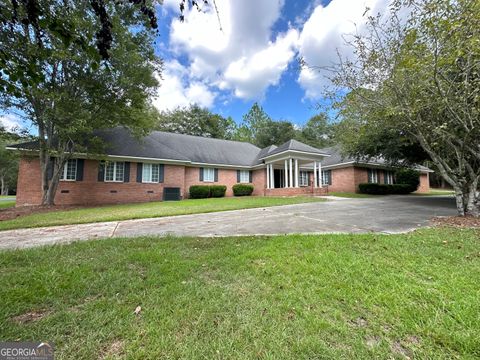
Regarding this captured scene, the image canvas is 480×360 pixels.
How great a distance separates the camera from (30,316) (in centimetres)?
222

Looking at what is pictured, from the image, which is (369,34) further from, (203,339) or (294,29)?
(203,339)

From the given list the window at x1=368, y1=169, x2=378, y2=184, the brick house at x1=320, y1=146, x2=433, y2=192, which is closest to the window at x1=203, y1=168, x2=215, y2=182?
the brick house at x1=320, y1=146, x2=433, y2=192

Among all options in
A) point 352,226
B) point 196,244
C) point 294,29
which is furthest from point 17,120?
point 352,226

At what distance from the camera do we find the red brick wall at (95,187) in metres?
13.9

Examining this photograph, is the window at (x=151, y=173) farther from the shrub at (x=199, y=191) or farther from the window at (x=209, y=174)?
the window at (x=209, y=174)

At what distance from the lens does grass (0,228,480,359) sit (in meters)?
1.85

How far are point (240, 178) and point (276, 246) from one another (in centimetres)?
1742

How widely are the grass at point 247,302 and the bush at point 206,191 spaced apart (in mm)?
14180

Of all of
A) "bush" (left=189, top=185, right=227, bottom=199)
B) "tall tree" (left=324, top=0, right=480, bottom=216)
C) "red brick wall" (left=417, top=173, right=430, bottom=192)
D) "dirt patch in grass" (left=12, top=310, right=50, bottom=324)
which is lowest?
"dirt patch in grass" (left=12, top=310, right=50, bottom=324)

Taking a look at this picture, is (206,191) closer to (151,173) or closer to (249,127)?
(151,173)

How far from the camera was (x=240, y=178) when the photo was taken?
71.5ft

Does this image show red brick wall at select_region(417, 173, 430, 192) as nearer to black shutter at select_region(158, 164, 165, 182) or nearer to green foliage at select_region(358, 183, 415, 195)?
green foliage at select_region(358, 183, 415, 195)

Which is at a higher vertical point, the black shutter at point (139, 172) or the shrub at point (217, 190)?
the black shutter at point (139, 172)

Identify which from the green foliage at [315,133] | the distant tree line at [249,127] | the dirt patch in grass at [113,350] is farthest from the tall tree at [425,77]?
the green foliage at [315,133]
